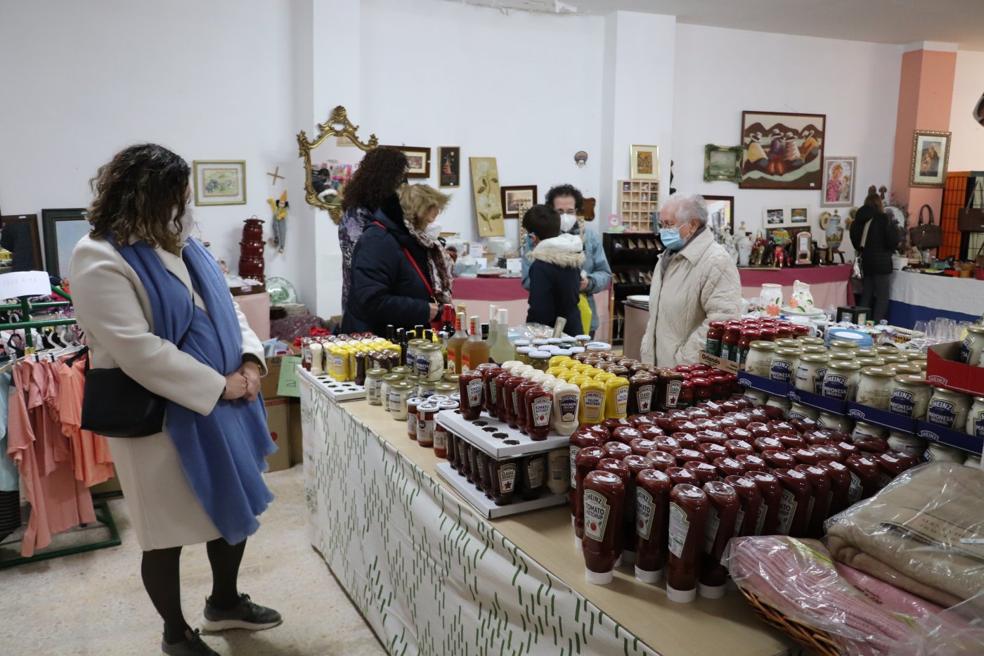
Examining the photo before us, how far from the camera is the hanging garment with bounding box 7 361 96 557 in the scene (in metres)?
3.15

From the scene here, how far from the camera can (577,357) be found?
239 cm

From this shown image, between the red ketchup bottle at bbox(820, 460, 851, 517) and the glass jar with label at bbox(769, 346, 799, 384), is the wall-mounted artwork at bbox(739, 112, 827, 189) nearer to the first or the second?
the glass jar with label at bbox(769, 346, 799, 384)

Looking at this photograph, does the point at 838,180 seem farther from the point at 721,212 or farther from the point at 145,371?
the point at 145,371

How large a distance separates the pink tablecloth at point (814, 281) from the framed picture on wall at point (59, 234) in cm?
623

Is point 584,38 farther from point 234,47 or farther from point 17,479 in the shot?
point 17,479

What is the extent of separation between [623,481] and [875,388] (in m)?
0.80

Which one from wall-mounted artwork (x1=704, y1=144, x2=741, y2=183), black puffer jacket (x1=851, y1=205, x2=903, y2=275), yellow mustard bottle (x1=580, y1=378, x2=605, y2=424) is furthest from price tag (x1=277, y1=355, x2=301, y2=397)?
black puffer jacket (x1=851, y1=205, x2=903, y2=275)

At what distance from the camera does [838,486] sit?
5.00ft

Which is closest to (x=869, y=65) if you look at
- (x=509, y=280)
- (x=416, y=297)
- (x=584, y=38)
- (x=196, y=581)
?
(x=584, y=38)

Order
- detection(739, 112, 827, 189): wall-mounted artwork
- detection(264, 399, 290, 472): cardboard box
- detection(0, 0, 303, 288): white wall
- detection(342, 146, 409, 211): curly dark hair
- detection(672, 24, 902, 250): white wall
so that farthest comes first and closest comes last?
detection(739, 112, 827, 189): wall-mounted artwork < detection(672, 24, 902, 250): white wall < detection(0, 0, 303, 288): white wall < detection(264, 399, 290, 472): cardboard box < detection(342, 146, 409, 211): curly dark hair

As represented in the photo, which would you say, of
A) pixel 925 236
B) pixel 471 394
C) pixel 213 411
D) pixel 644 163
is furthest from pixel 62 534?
pixel 925 236

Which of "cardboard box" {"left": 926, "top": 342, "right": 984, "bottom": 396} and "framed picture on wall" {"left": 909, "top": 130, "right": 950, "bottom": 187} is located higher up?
"framed picture on wall" {"left": 909, "top": 130, "right": 950, "bottom": 187}

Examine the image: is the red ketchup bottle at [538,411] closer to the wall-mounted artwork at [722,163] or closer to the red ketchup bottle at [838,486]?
the red ketchup bottle at [838,486]

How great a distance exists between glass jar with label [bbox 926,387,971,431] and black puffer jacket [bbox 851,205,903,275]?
24.1 ft
